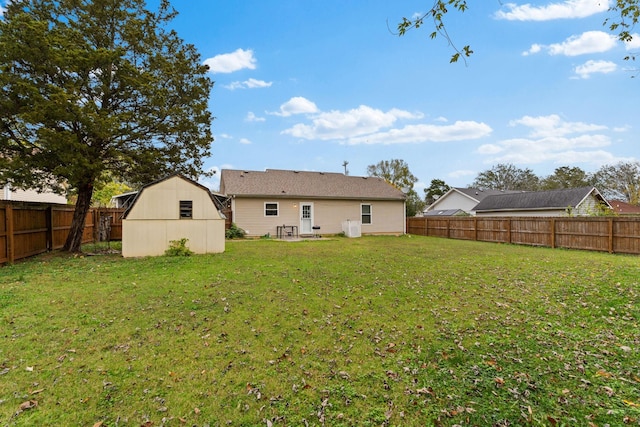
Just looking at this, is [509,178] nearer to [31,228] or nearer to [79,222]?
[79,222]

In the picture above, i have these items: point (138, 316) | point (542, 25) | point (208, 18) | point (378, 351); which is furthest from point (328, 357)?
point (208, 18)

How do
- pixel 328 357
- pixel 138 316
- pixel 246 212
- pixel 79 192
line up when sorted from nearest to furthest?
pixel 328 357
pixel 138 316
pixel 79 192
pixel 246 212

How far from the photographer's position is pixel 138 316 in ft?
15.5

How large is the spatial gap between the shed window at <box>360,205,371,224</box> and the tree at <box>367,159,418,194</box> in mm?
20491

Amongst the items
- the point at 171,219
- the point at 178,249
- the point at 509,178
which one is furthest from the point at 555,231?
the point at 509,178

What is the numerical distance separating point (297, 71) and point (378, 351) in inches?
616

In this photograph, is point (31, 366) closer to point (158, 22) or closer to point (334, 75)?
point (158, 22)

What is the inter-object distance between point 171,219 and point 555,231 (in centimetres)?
1724

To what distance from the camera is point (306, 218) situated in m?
19.0

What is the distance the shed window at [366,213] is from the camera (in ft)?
67.8

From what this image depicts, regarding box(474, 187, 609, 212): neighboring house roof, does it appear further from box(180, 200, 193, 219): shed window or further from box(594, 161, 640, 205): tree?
box(180, 200, 193, 219): shed window

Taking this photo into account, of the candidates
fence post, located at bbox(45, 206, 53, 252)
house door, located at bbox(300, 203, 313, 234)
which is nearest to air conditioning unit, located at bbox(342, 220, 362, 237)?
house door, located at bbox(300, 203, 313, 234)

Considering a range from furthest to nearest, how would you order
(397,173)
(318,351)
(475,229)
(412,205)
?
(397,173) < (412,205) < (475,229) < (318,351)

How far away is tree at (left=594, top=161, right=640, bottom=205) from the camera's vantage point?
34.2 meters
